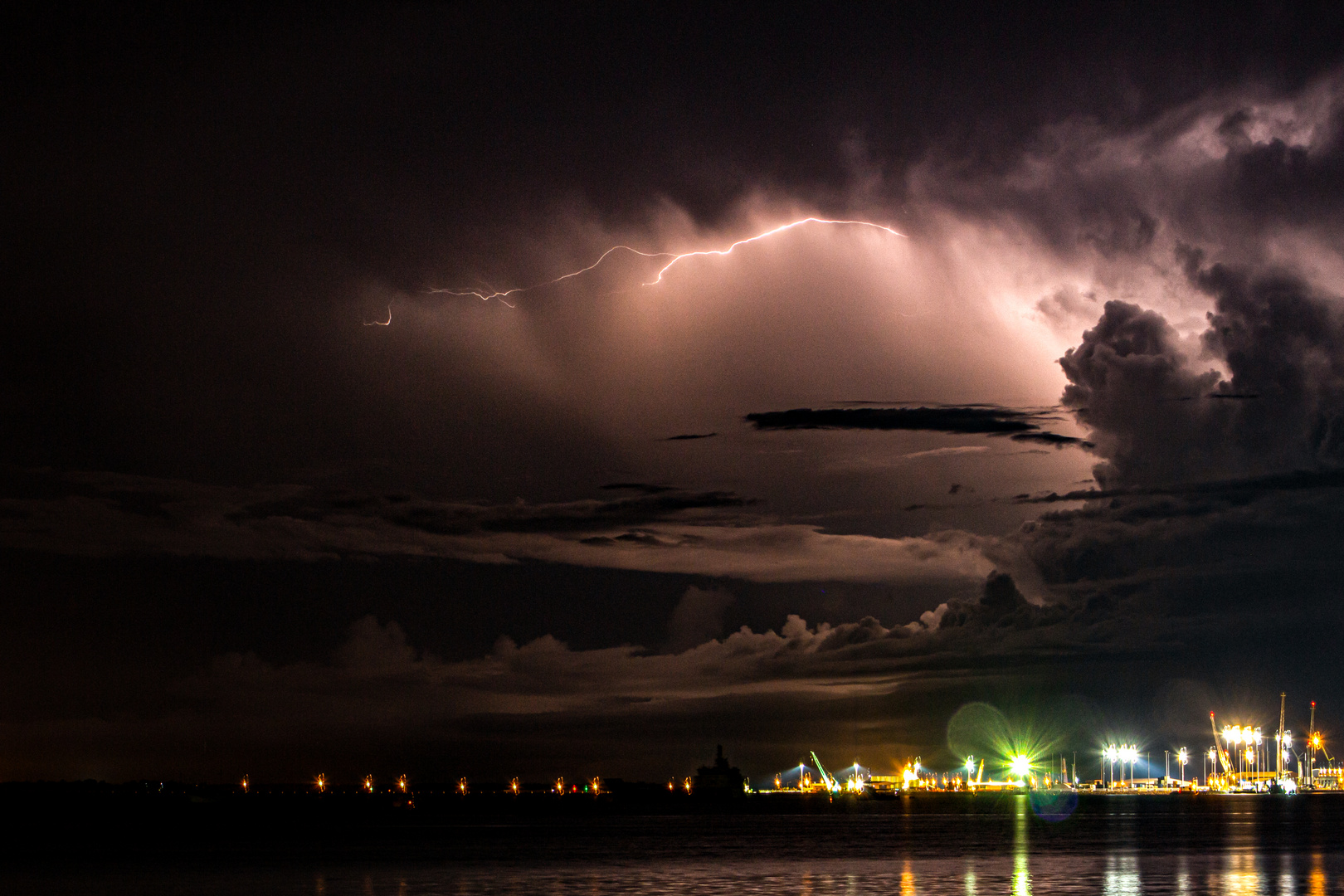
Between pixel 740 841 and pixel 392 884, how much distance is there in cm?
9640

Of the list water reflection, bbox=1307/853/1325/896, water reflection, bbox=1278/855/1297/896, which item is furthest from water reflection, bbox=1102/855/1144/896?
water reflection, bbox=1307/853/1325/896

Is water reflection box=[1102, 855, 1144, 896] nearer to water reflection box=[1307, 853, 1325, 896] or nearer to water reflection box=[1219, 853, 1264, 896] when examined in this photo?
water reflection box=[1219, 853, 1264, 896]

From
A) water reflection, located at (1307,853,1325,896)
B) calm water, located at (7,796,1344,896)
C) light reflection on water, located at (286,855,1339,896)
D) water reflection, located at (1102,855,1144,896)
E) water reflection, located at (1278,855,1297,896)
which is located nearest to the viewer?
water reflection, located at (1307,853,1325,896)

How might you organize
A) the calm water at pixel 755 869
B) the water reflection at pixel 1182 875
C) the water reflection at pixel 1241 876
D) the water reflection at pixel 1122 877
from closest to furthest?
the water reflection at pixel 1122 877 < the water reflection at pixel 1182 875 < the water reflection at pixel 1241 876 < the calm water at pixel 755 869

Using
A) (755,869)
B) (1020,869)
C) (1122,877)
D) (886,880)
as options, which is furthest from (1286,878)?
(755,869)

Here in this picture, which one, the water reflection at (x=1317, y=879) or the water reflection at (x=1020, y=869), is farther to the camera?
the water reflection at (x=1020, y=869)

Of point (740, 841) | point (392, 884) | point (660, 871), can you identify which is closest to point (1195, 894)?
point (660, 871)

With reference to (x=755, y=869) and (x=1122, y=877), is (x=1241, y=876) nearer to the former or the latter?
(x=1122, y=877)

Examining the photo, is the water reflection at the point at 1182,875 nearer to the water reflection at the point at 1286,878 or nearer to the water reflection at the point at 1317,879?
the water reflection at the point at 1286,878

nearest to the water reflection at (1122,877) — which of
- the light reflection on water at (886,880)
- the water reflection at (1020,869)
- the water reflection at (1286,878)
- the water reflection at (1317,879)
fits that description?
the light reflection on water at (886,880)

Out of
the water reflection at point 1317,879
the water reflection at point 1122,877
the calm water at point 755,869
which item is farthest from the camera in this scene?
the calm water at point 755,869

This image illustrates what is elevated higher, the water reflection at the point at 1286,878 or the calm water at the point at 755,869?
the water reflection at the point at 1286,878

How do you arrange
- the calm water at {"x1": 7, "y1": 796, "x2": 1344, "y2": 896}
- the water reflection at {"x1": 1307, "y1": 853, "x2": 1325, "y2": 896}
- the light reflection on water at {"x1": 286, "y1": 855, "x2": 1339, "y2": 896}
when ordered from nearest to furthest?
1. the water reflection at {"x1": 1307, "y1": 853, "x2": 1325, "y2": 896}
2. the light reflection on water at {"x1": 286, "y1": 855, "x2": 1339, "y2": 896}
3. the calm water at {"x1": 7, "y1": 796, "x2": 1344, "y2": 896}

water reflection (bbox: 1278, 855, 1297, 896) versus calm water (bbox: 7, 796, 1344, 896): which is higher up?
water reflection (bbox: 1278, 855, 1297, 896)
